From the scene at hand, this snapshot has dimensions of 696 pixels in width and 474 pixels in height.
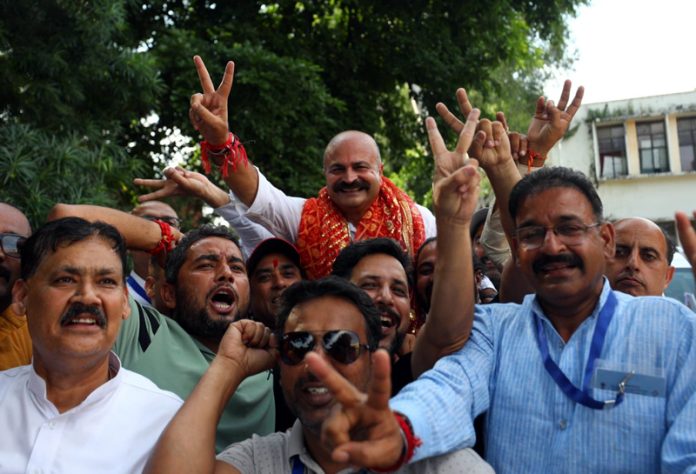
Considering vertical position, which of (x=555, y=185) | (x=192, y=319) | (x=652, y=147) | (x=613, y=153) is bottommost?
(x=192, y=319)

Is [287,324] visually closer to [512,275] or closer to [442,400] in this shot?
[442,400]

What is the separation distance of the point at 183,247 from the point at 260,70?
4.84 m

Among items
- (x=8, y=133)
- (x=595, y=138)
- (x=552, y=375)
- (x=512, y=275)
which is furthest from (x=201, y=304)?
Answer: (x=595, y=138)

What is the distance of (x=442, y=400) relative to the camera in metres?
2.27

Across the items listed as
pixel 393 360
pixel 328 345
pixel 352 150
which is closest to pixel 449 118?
pixel 352 150

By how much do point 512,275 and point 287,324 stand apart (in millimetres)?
1191

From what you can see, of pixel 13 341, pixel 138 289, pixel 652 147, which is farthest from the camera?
pixel 652 147

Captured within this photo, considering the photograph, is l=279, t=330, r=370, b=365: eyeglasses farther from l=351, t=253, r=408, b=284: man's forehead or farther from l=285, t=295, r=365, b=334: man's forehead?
l=351, t=253, r=408, b=284: man's forehead

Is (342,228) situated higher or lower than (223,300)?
higher

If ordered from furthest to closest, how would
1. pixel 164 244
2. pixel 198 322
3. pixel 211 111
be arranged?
pixel 211 111 < pixel 164 244 < pixel 198 322

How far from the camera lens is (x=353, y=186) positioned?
4152 mm

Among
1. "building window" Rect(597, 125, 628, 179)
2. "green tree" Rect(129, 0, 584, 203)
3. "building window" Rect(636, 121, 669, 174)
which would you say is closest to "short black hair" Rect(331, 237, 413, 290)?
"green tree" Rect(129, 0, 584, 203)

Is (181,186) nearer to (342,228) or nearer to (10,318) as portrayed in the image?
(342,228)

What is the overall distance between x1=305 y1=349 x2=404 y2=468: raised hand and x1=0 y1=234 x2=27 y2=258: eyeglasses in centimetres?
208
